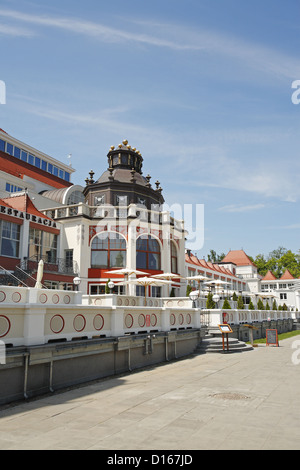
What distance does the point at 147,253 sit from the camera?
3478 centimetres

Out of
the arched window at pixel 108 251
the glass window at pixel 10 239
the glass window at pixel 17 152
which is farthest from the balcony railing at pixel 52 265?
the glass window at pixel 17 152

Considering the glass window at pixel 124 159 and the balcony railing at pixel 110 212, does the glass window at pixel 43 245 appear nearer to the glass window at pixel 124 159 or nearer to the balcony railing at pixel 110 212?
the balcony railing at pixel 110 212

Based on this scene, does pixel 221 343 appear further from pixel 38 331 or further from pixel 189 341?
pixel 38 331

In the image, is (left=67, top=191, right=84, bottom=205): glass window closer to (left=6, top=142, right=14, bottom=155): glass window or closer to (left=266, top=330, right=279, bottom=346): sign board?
(left=6, top=142, right=14, bottom=155): glass window

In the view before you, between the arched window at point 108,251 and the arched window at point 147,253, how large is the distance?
144 centimetres

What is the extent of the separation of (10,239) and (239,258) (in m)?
69.9

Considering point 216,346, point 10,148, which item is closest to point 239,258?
point 10,148

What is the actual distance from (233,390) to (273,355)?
923 cm

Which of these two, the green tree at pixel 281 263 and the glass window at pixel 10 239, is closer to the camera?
the glass window at pixel 10 239

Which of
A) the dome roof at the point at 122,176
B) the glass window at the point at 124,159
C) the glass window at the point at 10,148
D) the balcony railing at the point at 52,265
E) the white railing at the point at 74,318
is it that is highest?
the glass window at the point at 10,148

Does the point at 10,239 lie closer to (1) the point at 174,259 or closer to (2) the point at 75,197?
(2) the point at 75,197

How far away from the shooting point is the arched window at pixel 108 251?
110 feet

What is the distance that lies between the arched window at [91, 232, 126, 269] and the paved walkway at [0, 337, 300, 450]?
2204 centimetres

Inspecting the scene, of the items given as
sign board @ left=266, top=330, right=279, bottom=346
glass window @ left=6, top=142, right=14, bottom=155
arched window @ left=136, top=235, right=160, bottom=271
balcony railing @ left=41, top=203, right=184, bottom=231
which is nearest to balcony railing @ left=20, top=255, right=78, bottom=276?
balcony railing @ left=41, top=203, right=184, bottom=231
